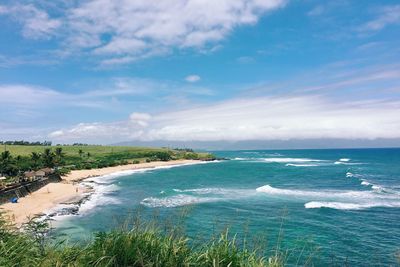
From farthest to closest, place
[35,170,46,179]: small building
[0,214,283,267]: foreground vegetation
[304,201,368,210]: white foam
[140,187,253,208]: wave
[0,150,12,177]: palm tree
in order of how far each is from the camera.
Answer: [0,150,12,177]: palm tree < [35,170,46,179]: small building < [140,187,253,208]: wave < [304,201,368,210]: white foam < [0,214,283,267]: foreground vegetation

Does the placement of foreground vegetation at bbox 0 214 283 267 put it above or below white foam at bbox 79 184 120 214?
above

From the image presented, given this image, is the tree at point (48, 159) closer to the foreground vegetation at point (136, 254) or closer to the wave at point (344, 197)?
the wave at point (344, 197)

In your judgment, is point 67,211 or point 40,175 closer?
point 67,211

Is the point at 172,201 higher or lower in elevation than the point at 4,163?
lower

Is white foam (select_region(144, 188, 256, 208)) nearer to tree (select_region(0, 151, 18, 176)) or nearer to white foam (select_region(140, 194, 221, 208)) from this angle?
white foam (select_region(140, 194, 221, 208))

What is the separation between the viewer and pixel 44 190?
59344 millimetres

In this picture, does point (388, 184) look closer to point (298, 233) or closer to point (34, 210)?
point (298, 233)

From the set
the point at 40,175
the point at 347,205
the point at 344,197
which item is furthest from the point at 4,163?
the point at 347,205

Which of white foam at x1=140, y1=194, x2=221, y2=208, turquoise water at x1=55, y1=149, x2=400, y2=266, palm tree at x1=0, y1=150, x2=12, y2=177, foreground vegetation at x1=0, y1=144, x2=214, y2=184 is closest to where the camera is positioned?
turquoise water at x1=55, y1=149, x2=400, y2=266

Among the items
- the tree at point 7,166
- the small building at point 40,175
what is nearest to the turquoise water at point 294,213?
the small building at point 40,175

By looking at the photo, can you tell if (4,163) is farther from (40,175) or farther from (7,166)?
(40,175)

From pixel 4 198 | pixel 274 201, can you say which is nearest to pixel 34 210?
pixel 4 198

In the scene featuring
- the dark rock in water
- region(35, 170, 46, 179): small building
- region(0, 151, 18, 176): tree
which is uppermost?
region(0, 151, 18, 176): tree

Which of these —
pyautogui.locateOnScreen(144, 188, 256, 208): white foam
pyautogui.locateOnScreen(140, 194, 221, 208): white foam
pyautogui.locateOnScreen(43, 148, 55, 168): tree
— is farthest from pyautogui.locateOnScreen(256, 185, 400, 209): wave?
pyautogui.locateOnScreen(43, 148, 55, 168): tree
